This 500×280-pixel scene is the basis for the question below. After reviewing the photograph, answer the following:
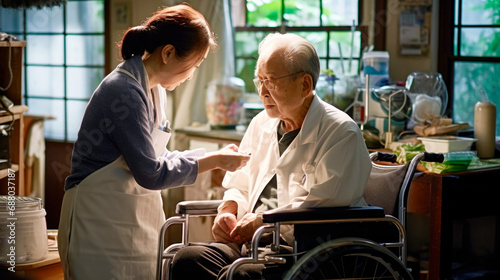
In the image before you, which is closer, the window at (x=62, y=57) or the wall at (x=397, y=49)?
the wall at (x=397, y=49)

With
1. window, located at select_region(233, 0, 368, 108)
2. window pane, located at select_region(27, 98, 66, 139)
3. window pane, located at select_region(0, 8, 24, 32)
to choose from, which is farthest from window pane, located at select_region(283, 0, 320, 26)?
window pane, located at select_region(0, 8, 24, 32)

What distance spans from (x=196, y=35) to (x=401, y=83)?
170 cm

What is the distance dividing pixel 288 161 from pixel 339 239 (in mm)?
378

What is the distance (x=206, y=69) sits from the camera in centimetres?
453

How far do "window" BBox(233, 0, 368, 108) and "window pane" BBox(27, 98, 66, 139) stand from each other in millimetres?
1657

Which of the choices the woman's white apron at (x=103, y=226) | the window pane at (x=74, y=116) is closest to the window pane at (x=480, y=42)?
the woman's white apron at (x=103, y=226)

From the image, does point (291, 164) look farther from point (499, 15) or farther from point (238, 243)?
point (499, 15)

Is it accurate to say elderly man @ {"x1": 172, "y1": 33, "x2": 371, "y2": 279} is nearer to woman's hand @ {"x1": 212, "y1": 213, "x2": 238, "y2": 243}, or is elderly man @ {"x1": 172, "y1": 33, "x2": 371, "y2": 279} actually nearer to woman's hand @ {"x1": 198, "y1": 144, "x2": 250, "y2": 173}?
woman's hand @ {"x1": 212, "y1": 213, "x2": 238, "y2": 243}

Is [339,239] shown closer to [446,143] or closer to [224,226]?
[224,226]

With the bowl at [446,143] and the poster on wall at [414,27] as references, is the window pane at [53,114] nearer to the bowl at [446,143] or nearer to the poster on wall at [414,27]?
A: the poster on wall at [414,27]

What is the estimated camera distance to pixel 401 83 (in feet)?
12.1

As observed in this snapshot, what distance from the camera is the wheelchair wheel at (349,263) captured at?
6.97 feet

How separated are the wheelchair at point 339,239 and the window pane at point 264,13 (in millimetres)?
2090

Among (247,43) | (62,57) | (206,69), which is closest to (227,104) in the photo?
(206,69)
